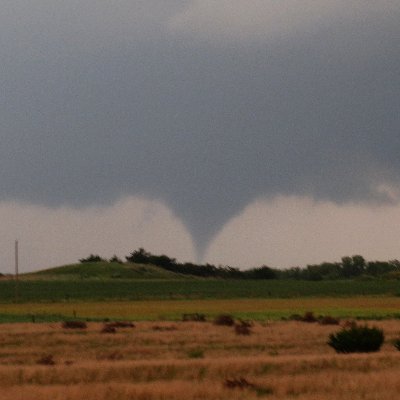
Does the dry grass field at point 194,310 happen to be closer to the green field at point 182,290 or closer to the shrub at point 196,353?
the shrub at point 196,353

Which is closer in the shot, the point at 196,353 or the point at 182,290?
the point at 196,353

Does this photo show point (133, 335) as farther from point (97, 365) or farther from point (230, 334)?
point (97, 365)

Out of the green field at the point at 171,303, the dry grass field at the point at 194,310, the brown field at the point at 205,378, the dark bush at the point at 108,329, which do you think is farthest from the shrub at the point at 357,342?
the green field at the point at 171,303

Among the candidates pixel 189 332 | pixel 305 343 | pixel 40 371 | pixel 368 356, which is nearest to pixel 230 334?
pixel 189 332

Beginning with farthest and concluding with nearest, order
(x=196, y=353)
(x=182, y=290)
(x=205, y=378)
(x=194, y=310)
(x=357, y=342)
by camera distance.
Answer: (x=182, y=290) → (x=194, y=310) → (x=196, y=353) → (x=357, y=342) → (x=205, y=378)

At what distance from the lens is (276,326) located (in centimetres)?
5791

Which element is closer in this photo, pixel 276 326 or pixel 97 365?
pixel 97 365

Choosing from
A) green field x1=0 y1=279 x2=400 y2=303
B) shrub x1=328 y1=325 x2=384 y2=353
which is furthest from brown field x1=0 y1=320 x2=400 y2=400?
green field x1=0 y1=279 x2=400 y2=303

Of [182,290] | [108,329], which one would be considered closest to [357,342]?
[108,329]

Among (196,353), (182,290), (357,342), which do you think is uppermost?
(182,290)

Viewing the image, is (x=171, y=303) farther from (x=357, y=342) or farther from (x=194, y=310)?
(x=357, y=342)

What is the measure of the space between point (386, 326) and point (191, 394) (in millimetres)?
32870

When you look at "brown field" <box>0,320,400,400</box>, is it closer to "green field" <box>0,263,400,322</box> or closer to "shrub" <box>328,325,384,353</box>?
"shrub" <box>328,325,384,353</box>

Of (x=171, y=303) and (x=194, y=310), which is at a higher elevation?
(x=171, y=303)
